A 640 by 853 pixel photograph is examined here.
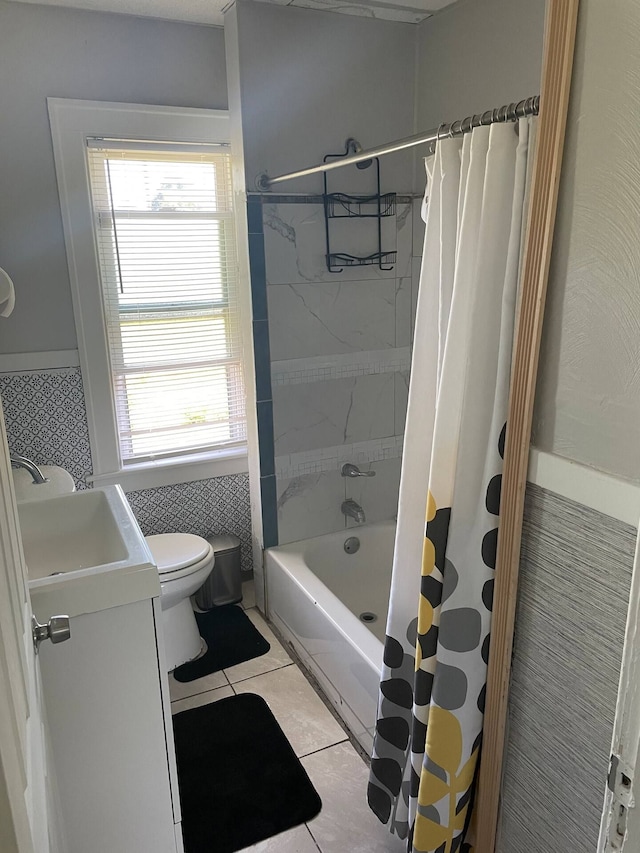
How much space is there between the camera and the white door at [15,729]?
0.51m

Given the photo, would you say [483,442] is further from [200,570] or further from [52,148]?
[52,148]

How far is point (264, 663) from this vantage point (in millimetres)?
2582

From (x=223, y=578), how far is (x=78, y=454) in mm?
867

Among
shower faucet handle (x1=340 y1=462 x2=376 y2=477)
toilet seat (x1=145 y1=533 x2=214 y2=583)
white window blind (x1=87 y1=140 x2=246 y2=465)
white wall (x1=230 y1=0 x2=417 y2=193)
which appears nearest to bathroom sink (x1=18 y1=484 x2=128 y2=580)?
toilet seat (x1=145 y1=533 x2=214 y2=583)

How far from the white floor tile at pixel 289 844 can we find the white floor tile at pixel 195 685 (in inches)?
27.0

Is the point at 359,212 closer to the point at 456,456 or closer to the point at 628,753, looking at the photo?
the point at 456,456

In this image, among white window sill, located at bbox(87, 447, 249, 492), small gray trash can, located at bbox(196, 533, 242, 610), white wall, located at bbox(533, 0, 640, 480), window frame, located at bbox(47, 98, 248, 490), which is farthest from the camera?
small gray trash can, located at bbox(196, 533, 242, 610)

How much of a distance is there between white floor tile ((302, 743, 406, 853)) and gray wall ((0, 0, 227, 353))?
1.84 meters

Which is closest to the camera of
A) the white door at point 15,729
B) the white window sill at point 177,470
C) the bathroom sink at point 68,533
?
the white door at point 15,729

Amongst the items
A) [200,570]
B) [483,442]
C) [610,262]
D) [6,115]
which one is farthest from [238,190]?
[610,262]

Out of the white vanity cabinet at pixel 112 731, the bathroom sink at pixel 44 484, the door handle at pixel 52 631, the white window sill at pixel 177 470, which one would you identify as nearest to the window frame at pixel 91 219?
the white window sill at pixel 177 470

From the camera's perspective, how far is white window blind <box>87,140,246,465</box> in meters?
2.59

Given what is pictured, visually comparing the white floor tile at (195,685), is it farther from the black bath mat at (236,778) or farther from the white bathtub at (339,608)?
the white bathtub at (339,608)

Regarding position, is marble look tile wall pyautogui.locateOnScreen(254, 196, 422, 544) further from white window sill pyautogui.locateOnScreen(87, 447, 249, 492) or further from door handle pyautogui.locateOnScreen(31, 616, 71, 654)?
door handle pyautogui.locateOnScreen(31, 616, 71, 654)
